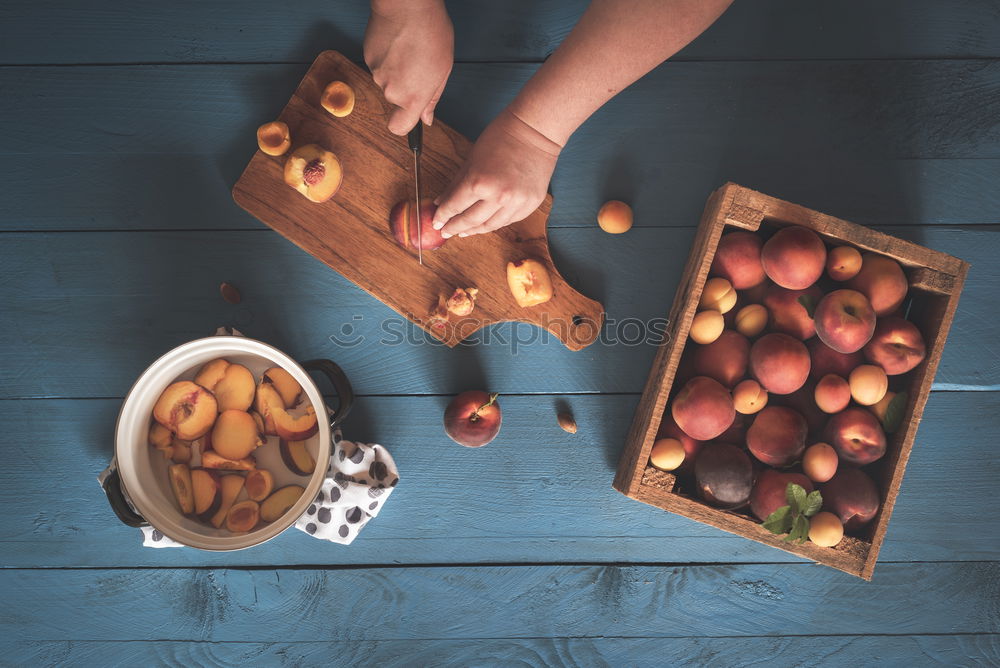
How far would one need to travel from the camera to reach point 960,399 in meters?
0.94

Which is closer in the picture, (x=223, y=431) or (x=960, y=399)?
(x=223, y=431)

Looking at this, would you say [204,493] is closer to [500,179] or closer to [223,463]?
[223,463]

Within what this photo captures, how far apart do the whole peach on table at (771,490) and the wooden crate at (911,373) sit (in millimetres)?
27

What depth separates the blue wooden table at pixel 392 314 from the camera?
3.02ft

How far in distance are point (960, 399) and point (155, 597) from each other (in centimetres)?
136

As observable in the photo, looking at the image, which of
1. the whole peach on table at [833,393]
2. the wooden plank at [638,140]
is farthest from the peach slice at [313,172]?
the whole peach on table at [833,393]

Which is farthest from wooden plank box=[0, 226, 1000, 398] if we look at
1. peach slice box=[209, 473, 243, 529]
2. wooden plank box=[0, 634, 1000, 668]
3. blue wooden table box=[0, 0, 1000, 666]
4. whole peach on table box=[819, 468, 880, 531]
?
wooden plank box=[0, 634, 1000, 668]

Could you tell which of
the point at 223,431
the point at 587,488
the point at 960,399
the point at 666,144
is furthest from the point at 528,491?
the point at 960,399

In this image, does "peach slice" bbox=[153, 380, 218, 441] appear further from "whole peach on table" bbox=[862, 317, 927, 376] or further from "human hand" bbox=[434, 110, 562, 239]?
"whole peach on table" bbox=[862, 317, 927, 376]

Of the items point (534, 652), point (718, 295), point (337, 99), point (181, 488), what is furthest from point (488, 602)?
point (337, 99)

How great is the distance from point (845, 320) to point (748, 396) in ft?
0.52

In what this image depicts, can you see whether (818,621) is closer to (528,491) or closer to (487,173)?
(528,491)

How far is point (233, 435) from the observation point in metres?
0.82

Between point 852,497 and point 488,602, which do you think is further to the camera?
point 488,602
